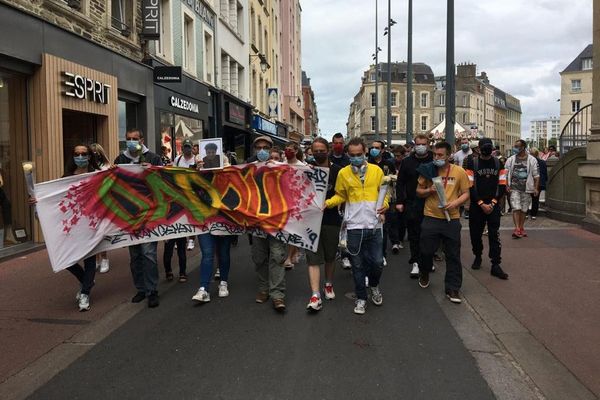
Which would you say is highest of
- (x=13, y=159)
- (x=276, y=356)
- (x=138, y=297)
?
(x=13, y=159)

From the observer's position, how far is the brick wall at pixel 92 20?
32.3 feet

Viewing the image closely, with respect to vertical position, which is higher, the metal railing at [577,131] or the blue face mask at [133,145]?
the metal railing at [577,131]

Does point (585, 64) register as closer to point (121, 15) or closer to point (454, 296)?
point (121, 15)

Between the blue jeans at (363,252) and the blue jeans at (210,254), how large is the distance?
158 centimetres

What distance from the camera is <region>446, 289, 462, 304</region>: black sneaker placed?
246 inches

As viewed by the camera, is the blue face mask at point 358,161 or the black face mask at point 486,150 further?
the black face mask at point 486,150

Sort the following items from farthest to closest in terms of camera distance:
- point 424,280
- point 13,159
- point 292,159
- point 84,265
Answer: point 13,159
point 292,159
point 424,280
point 84,265

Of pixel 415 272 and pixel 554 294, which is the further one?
pixel 415 272

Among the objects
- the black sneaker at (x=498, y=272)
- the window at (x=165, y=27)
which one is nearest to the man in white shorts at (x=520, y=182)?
the black sneaker at (x=498, y=272)

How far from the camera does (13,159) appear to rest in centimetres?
955

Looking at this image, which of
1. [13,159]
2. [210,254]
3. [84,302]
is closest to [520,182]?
[210,254]

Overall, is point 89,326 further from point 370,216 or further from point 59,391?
point 370,216

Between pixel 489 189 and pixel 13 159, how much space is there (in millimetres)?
7861

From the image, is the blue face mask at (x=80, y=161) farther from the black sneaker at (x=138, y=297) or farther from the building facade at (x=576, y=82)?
the building facade at (x=576, y=82)
